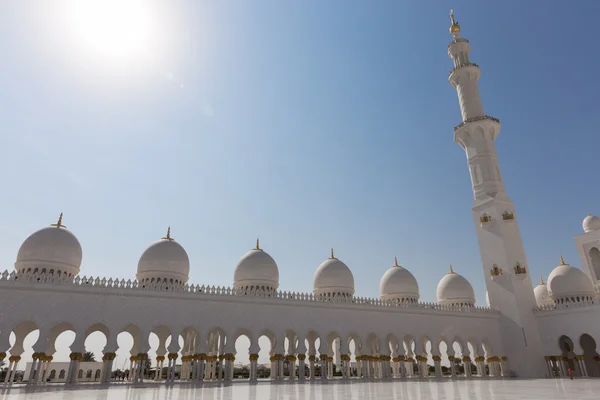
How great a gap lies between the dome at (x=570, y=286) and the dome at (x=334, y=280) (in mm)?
11682

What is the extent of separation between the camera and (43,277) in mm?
15680

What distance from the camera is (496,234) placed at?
81.3ft

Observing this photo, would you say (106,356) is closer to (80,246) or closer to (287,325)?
A: (80,246)

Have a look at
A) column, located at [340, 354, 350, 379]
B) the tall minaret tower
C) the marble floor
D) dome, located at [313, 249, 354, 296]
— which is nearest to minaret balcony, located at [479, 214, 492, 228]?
the tall minaret tower

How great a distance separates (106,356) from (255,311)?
241 inches

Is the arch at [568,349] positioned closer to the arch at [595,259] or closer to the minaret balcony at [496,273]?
the minaret balcony at [496,273]

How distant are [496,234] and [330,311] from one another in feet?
38.3

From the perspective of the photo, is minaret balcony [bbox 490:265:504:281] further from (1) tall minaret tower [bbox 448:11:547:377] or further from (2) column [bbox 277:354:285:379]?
(2) column [bbox 277:354:285:379]

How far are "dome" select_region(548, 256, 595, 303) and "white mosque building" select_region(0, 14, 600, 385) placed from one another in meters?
0.06

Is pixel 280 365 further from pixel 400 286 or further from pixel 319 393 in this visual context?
Answer: pixel 400 286

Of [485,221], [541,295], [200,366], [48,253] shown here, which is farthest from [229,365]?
[541,295]

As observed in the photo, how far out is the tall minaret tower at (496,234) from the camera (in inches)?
912

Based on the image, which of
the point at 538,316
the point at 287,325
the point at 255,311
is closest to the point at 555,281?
the point at 538,316

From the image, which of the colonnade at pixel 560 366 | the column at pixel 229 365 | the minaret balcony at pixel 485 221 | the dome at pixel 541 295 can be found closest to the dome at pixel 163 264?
the column at pixel 229 365
